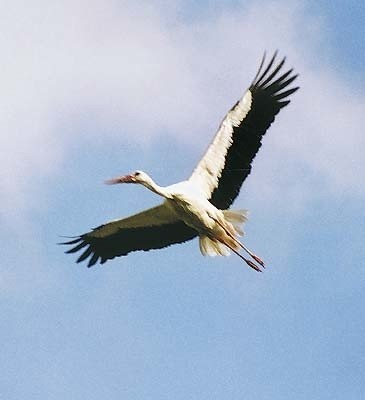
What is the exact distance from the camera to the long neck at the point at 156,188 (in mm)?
17094

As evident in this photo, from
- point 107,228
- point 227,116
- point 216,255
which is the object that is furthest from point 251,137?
point 107,228

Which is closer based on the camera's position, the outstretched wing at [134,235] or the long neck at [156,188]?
the long neck at [156,188]

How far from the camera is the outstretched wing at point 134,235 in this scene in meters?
18.4

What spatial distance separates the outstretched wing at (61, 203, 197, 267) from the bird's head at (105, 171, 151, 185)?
44 centimetres

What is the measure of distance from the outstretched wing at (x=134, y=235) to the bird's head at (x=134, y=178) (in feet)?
1.44

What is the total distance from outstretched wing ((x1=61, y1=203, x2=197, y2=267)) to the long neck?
1.42ft

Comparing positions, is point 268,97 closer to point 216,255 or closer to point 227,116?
point 227,116

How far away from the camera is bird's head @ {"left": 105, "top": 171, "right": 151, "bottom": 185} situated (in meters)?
17.7

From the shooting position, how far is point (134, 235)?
18.8 meters

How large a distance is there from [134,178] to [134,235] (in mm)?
1307

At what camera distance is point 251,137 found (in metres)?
17.1

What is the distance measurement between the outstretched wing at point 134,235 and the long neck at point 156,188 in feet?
1.42

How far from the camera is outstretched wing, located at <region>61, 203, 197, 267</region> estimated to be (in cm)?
1839

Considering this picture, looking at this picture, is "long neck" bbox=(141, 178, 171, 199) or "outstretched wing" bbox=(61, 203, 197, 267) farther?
"outstretched wing" bbox=(61, 203, 197, 267)
